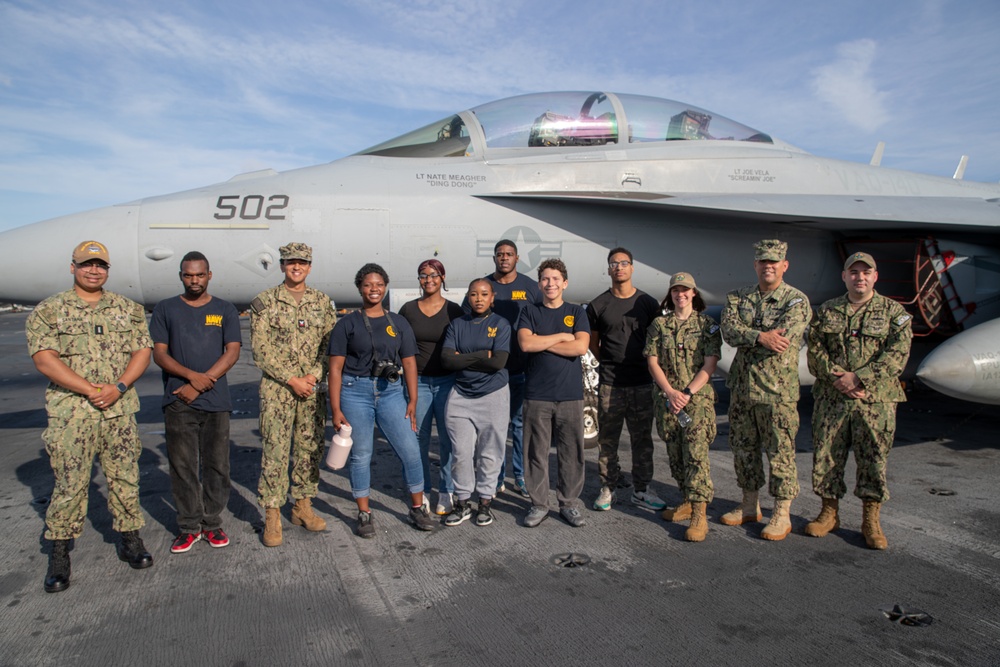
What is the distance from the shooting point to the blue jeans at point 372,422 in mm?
4031

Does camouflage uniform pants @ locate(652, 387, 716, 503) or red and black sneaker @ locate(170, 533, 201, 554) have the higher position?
camouflage uniform pants @ locate(652, 387, 716, 503)

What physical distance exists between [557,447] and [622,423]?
0.52 m

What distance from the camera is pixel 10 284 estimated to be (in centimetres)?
512

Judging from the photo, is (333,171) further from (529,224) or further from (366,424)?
(366,424)

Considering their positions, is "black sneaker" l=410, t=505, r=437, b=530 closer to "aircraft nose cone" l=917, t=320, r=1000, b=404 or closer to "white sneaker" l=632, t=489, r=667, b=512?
"white sneaker" l=632, t=489, r=667, b=512

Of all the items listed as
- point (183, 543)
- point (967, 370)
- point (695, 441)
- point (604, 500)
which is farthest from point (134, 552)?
point (967, 370)

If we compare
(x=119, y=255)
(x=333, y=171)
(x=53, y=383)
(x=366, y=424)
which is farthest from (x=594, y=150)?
(x=53, y=383)

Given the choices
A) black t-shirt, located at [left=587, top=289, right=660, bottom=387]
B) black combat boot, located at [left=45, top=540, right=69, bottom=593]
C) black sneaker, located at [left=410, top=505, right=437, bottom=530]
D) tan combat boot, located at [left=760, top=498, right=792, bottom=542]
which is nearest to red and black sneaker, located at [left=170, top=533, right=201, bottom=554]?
black combat boot, located at [left=45, top=540, right=69, bottom=593]

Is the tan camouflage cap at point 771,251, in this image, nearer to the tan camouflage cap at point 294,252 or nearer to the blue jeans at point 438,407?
the blue jeans at point 438,407

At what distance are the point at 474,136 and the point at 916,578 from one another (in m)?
5.13

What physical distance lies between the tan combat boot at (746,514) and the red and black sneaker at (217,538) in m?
3.24

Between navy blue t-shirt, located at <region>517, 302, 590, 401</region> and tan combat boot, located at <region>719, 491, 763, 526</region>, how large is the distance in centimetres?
128

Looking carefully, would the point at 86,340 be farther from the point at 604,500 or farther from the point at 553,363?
the point at 604,500

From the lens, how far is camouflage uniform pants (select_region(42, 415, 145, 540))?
3406mm
